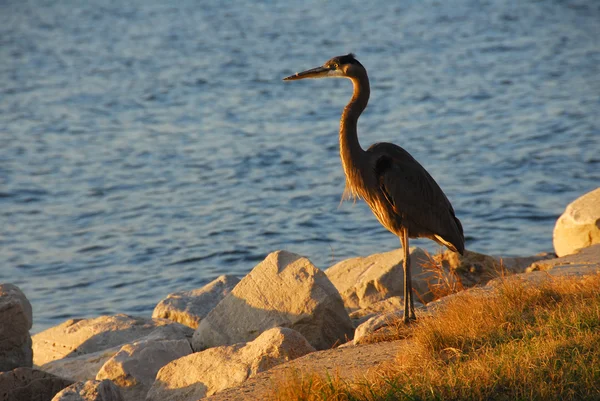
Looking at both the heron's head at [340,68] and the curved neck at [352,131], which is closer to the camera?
the curved neck at [352,131]

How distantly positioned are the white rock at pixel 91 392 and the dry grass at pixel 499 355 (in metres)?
1.70

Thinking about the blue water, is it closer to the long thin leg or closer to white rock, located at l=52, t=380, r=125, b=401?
white rock, located at l=52, t=380, r=125, b=401

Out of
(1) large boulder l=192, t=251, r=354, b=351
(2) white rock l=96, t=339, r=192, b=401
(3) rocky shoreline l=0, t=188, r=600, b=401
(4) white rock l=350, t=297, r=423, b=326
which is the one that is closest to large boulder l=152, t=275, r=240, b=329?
(3) rocky shoreline l=0, t=188, r=600, b=401

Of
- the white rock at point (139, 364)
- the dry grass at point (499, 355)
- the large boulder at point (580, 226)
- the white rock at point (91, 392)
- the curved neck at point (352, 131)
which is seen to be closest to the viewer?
the dry grass at point (499, 355)

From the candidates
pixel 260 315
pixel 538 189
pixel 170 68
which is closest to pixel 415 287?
pixel 260 315

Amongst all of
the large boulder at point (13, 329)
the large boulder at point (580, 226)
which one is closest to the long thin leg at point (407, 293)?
the large boulder at point (580, 226)

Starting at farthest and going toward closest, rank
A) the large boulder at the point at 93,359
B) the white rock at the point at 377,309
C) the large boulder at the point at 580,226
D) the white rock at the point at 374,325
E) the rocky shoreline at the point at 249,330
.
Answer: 1. the large boulder at the point at 580,226
2. the white rock at the point at 377,309
3. the large boulder at the point at 93,359
4. the white rock at the point at 374,325
5. the rocky shoreline at the point at 249,330

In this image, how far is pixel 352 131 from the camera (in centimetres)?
714

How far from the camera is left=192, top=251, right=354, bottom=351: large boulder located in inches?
297

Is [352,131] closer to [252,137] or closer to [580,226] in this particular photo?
[580,226]

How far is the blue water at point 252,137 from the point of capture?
12.5 meters

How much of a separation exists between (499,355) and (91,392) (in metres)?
2.81

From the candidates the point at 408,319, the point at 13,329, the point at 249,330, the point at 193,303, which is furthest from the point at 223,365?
the point at 193,303

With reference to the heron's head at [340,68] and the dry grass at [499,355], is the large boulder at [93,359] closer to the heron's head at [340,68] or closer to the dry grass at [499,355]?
the heron's head at [340,68]
